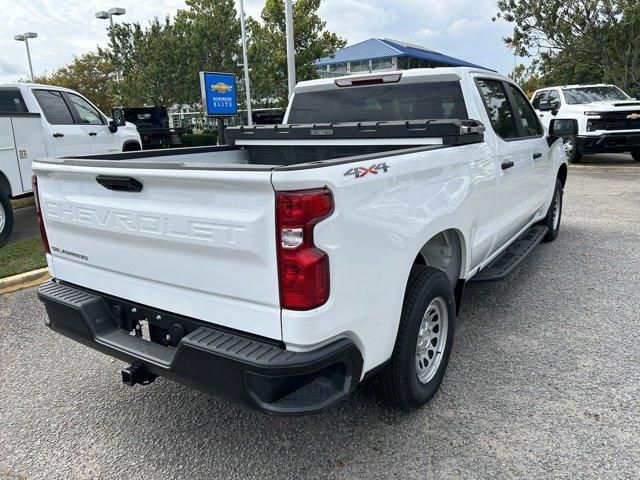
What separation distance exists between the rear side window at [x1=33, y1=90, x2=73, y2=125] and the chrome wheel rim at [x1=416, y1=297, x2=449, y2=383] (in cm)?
790

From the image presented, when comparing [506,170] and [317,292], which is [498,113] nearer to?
[506,170]

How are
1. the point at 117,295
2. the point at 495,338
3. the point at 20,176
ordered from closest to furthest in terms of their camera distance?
the point at 117,295
the point at 495,338
the point at 20,176

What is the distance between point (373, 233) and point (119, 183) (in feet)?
4.01

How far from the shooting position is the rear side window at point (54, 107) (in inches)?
334

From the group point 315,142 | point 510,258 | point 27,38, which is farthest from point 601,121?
point 27,38

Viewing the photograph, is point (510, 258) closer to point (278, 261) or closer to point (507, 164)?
point (507, 164)

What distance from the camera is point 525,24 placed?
21.6 m

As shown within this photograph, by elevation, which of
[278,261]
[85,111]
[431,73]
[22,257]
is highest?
[431,73]

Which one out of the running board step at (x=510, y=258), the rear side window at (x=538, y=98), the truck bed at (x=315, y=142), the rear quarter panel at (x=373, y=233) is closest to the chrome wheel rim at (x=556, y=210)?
the running board step at (x=510, y=258)

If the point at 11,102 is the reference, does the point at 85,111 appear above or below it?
below

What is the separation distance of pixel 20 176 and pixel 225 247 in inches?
248

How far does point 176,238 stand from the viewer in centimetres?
228

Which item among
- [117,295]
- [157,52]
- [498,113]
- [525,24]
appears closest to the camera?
[117,295]

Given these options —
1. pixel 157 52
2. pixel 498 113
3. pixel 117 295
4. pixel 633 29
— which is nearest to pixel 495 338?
pixel 498 113
